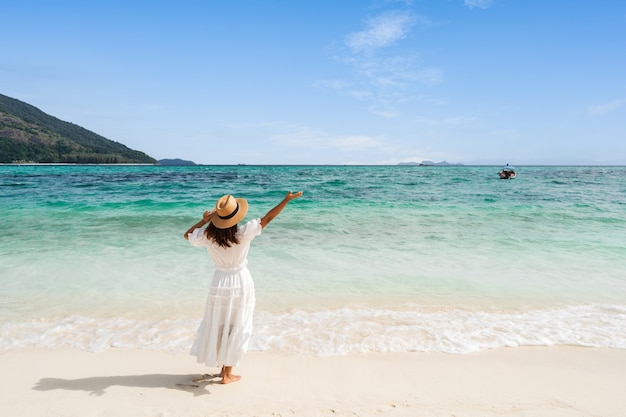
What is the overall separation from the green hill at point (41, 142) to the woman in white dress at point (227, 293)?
450 feet

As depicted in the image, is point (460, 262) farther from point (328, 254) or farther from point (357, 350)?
point (357, 350)

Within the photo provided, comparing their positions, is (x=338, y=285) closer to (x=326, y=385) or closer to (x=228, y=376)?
(x=326, y=385)

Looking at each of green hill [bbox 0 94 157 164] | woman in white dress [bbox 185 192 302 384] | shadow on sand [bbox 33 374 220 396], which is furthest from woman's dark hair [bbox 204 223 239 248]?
green hill [bbox 0 94 157 164]

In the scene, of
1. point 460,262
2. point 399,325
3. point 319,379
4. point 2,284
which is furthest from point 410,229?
point 2,284

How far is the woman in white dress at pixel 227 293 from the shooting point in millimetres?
3598

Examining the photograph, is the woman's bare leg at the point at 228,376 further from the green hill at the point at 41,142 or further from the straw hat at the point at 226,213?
the green hill at the point at 41,142

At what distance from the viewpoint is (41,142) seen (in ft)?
405

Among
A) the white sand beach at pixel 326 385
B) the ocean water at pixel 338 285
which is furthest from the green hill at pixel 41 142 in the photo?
the white sand beach at pixel 326 385

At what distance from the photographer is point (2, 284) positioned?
725 cm

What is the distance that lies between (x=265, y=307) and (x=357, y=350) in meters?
1.99

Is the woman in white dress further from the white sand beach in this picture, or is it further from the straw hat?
the white sand beach

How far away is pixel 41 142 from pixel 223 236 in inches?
5870

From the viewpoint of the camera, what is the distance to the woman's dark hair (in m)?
3.57

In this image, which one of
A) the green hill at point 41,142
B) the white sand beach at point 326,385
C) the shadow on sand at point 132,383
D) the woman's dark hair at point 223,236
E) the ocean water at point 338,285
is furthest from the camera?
the green hill at point 41,142
